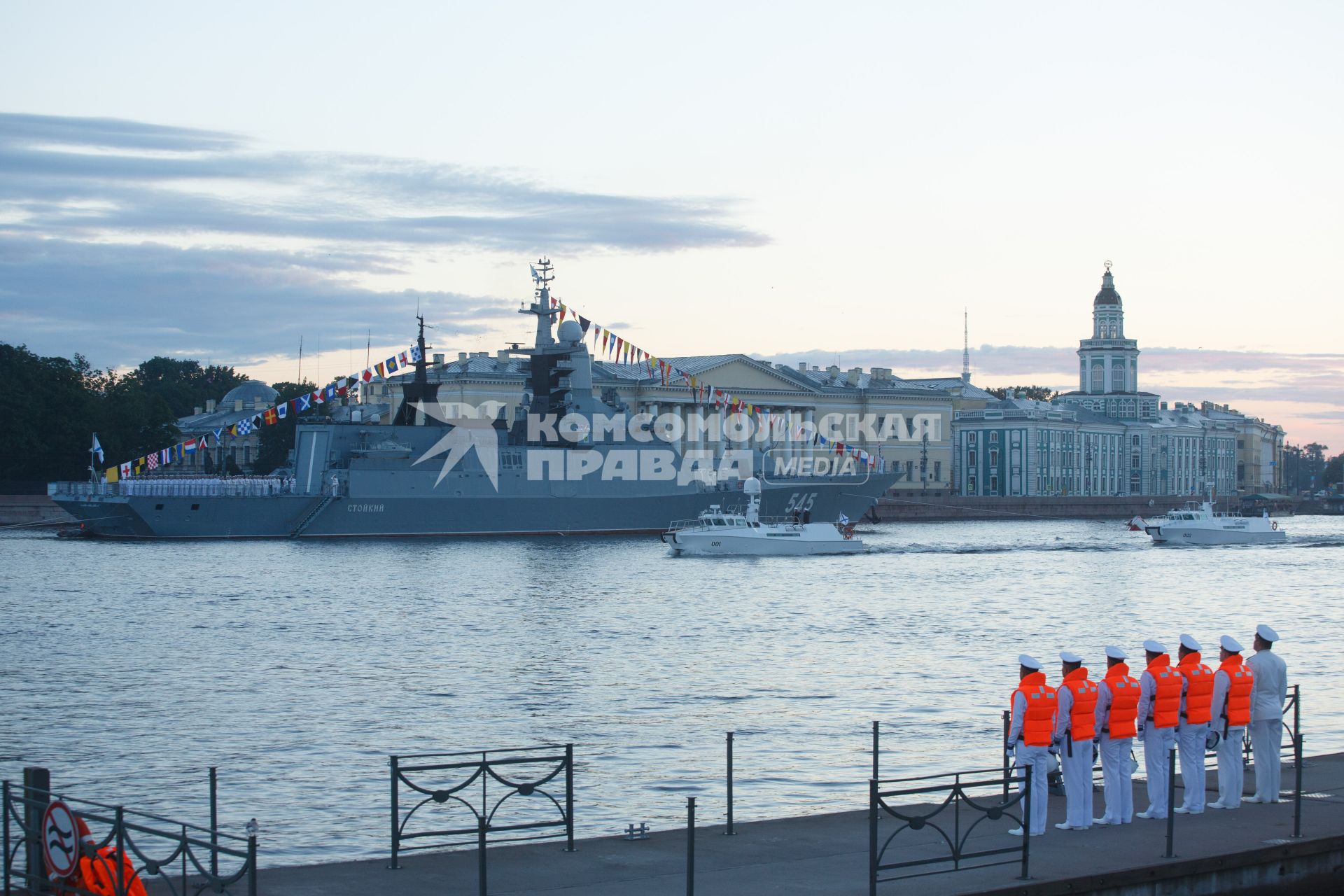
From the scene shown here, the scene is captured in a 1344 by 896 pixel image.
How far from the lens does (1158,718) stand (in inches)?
449

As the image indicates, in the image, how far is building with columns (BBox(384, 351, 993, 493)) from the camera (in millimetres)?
102500

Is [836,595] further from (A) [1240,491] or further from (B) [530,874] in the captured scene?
(A) [1240,491]

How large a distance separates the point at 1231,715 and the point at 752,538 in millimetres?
46193

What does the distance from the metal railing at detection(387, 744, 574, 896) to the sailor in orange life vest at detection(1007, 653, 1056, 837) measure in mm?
3153

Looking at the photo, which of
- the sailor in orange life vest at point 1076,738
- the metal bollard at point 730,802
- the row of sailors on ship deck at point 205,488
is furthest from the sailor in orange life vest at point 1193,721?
the row of sailors on ship deck at point 205,488

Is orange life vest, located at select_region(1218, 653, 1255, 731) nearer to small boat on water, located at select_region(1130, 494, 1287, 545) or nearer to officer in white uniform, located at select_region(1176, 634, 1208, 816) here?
officer in white uniform, located at select_region(1176, 634, 1208, 816)

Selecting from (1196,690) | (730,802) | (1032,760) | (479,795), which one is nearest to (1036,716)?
(1032,760)

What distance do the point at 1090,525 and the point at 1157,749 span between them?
9709 cm

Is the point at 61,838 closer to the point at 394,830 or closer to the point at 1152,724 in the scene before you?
the point at 394,830

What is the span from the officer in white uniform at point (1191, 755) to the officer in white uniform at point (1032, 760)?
139 centimetres

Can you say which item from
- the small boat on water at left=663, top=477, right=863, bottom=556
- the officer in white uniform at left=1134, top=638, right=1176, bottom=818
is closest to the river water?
the small boat on water at left=663, top=477, right=863, bottom=556

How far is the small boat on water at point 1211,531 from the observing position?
75625mm

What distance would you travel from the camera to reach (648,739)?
1939 centimetres

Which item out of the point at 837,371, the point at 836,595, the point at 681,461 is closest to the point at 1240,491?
the point at 837,371
